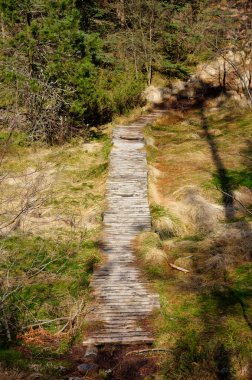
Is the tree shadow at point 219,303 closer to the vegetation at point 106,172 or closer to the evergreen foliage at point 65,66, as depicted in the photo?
the vegetation at point 106,172

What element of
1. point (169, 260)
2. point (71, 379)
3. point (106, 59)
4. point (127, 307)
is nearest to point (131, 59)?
point (106, 59)

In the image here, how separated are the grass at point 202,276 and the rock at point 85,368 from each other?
41.2 inches

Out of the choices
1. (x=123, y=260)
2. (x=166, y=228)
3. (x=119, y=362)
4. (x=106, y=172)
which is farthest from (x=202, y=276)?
(x=106, y=172)

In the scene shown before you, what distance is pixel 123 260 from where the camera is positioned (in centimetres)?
983

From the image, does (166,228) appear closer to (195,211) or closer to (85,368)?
(195,211)

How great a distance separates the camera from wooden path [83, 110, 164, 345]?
24.0ft

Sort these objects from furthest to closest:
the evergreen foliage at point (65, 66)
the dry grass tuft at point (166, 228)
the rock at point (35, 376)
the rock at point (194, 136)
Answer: the rock at point (194, 136) → the evergreen foliage at point (65, 66) → the dry grass tuft at point (166, 228) → the rock at point (35, 376)

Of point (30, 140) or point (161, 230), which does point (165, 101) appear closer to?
point (30, 140)

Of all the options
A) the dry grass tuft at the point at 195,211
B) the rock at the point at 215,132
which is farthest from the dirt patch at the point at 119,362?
the rock at the point at 215,132

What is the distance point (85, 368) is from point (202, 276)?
363 cm

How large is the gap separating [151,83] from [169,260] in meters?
16.5

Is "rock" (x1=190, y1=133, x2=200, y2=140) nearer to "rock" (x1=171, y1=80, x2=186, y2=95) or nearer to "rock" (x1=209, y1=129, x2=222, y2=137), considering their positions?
"rock" (x1=209, y1=129, x2=222, y2=137)

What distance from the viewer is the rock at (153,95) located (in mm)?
23500

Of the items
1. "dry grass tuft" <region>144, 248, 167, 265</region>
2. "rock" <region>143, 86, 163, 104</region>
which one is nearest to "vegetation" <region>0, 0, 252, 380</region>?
"dry grass tuft" <region>144, 248, 167, 265</region>
